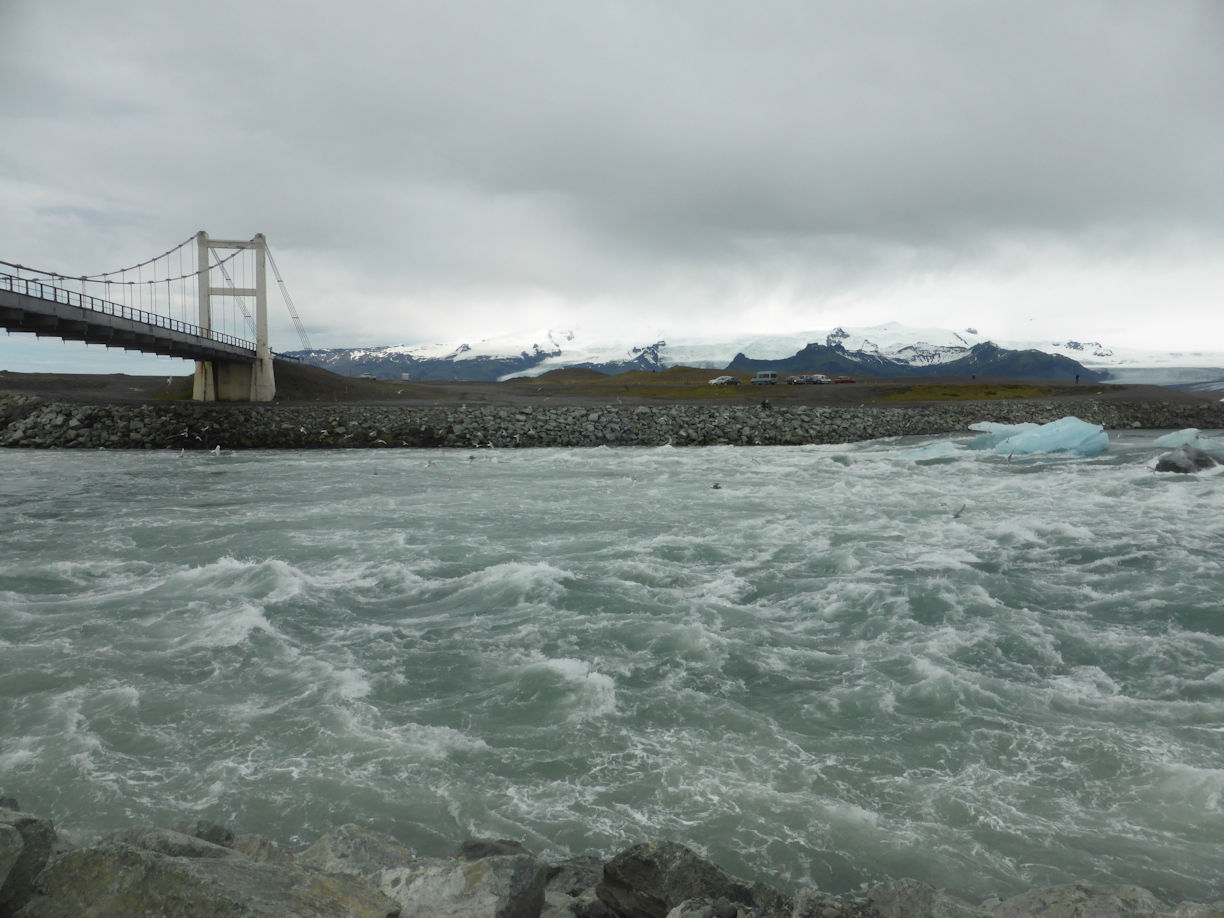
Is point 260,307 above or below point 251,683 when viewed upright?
above

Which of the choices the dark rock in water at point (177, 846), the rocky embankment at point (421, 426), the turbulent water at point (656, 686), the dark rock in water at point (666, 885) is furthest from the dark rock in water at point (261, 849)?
the rocky embankment at point (421, 426)

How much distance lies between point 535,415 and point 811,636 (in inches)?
1544

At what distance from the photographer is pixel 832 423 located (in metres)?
53.1

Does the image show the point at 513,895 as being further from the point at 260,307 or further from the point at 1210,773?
the point at 260,307

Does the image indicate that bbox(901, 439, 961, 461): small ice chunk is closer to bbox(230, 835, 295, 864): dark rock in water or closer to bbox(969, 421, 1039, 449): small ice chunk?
bbox(969, 421, 1039, 449): small ice chunk

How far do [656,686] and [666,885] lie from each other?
503 cm

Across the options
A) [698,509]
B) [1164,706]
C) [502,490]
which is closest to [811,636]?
[1164,706]

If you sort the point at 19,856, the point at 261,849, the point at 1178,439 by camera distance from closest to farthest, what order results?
the point at 19,856 → the point at 261,849 → the point at 1178,439

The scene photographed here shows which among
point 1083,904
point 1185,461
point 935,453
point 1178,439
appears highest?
point 1178,439

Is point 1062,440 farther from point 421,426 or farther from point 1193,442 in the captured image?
point 421,426

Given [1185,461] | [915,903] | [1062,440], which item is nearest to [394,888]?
[915,903]

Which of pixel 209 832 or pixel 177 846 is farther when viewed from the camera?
pixel 209 832

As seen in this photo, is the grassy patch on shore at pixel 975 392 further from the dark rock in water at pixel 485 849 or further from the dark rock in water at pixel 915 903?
the dark rock in water at pixel 485 849

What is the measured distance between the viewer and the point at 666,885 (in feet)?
17.7
